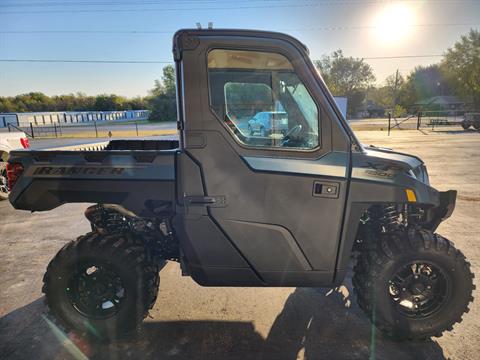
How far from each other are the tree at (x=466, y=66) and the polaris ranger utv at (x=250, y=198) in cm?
6312

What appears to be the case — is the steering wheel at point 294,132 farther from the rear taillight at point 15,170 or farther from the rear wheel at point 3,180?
the rear wheel at point 3,180

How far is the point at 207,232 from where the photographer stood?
101 inches

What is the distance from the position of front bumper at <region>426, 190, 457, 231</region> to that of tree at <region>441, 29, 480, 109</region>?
205 ft

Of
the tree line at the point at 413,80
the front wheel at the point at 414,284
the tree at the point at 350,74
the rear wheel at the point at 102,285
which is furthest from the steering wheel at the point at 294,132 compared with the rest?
the tree at the point at 350,74

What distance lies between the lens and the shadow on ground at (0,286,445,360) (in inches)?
104

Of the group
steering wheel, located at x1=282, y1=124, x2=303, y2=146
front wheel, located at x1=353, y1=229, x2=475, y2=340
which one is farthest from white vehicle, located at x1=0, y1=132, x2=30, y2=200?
front wheel, located at x1=353, y1=229, x2=475, y2=340

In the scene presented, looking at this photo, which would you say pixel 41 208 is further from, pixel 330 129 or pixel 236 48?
pixel 330 129

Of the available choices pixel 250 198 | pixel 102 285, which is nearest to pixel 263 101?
pixel 250 198

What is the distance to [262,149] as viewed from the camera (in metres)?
2.46

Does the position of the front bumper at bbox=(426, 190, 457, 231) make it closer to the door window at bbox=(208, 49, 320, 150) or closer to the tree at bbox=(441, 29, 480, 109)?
the door window at bbox=(208, 49, 320, 150)

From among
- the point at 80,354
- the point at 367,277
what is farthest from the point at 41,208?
the point at 367,277

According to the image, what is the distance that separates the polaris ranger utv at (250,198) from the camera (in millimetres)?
2432

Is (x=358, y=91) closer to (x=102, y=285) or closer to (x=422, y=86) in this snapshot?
(x=422, y=86)

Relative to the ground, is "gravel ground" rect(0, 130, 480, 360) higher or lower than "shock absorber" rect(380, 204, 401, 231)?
lower
